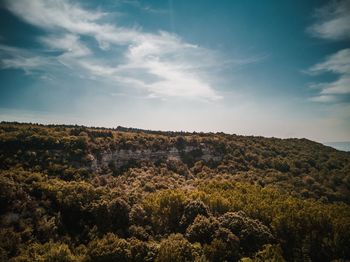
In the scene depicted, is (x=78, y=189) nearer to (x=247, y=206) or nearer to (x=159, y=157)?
(x=247, y=206)

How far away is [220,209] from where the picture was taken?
63.1 m

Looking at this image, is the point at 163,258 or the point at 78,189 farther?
the point at 78,189

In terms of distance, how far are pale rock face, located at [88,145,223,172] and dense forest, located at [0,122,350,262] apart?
47 centimetres

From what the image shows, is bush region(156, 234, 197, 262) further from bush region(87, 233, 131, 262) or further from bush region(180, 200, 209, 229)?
bush region(180, 200, 209, 229)

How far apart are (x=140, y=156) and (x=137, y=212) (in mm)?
48847

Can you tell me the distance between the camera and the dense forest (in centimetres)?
4616

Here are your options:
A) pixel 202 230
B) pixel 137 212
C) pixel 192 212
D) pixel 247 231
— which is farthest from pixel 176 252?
pixel 137 212

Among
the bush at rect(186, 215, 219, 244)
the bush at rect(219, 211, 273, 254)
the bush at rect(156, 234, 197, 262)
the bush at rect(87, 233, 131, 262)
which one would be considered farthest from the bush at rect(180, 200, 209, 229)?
the bush at rect(87, 233, 131, 262)

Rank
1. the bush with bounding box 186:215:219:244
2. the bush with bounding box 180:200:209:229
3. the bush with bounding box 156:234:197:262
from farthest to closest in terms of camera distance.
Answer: the bush with bounding box 180:200:209:229, the bush with bounding box 186:215:219:244, the bush with bounding box 156:234:197:262

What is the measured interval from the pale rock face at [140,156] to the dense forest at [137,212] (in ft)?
1.55

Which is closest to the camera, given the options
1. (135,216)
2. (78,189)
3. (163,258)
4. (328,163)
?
(163,258)

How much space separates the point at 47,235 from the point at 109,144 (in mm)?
55390

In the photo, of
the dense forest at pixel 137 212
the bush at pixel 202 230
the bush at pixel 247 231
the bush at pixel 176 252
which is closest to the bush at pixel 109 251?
the dense forest at pixel 137 212

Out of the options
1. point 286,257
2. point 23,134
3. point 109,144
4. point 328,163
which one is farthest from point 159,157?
point 328,163
